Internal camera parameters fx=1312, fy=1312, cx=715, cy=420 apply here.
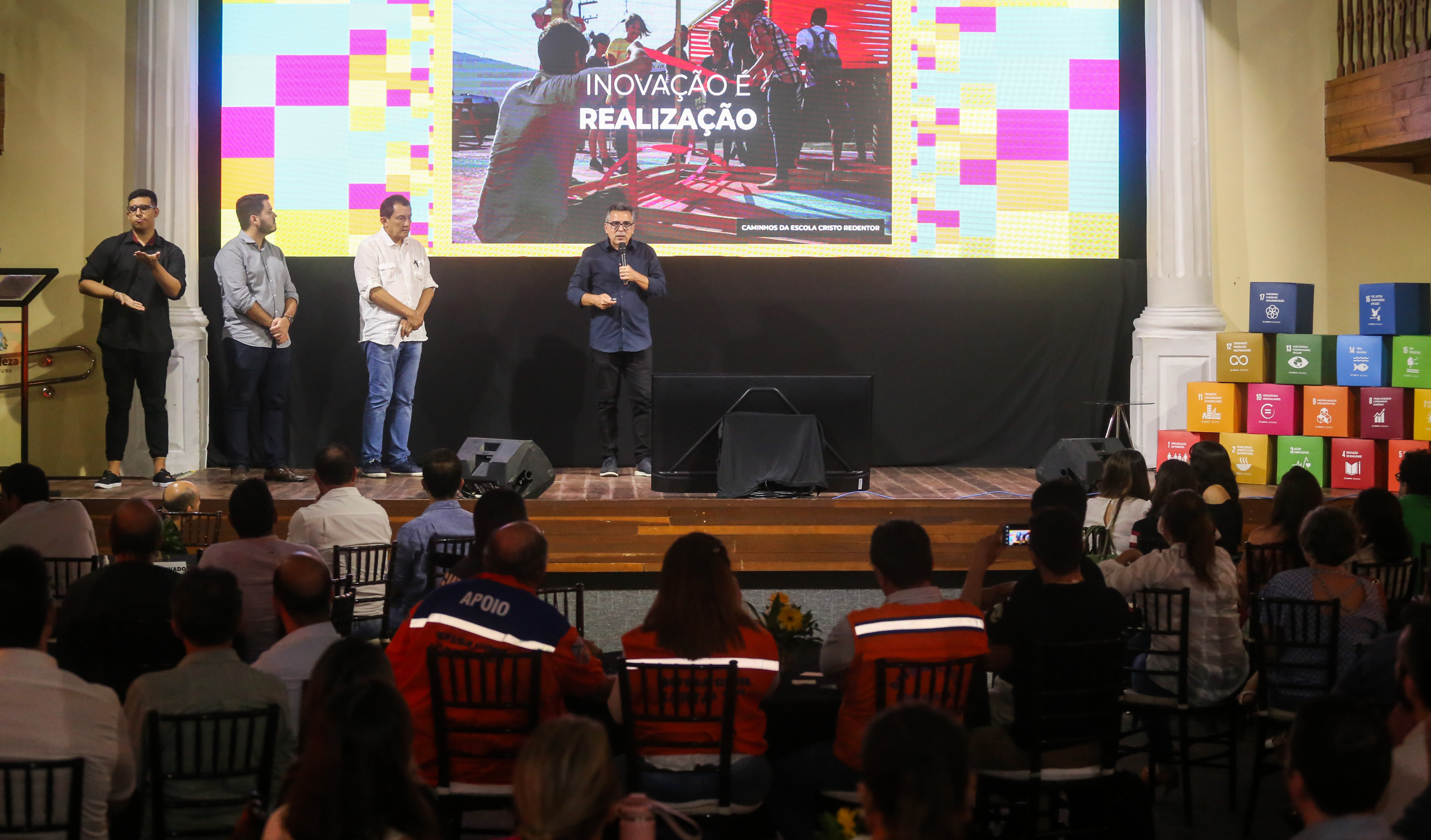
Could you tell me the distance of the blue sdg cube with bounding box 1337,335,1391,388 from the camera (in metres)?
7.34

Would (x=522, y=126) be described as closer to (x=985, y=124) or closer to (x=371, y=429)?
(x=371, y=429)

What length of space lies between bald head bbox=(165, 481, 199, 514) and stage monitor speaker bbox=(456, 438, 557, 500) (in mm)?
1642

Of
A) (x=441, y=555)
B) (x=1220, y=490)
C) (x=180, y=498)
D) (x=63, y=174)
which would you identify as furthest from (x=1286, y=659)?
(x=63, y=174)

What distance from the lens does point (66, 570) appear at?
3.87m

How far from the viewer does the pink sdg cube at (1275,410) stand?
25.0 ft

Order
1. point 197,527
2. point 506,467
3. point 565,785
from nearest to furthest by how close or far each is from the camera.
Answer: point 565,785 < point 197,527 < point 506,467

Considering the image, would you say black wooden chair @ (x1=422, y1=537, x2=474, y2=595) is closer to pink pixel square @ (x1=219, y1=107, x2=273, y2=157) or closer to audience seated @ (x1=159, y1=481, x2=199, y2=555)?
audience seated @ (x1=159, y1=481, x2=199, y2=555)

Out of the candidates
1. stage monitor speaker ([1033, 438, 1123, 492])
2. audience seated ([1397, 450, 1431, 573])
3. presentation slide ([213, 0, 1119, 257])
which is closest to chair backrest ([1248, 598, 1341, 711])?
audience seated ([1397, 450, 1431, 573])

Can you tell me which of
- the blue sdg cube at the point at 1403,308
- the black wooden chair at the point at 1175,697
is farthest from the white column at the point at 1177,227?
the black wooden chair at the point at 1175,697

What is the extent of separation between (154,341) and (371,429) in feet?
4.06

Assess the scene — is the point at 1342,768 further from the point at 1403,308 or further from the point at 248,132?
the point at 248,132

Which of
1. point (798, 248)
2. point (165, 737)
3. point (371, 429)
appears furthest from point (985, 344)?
point (165, 737)

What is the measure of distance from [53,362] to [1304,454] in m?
7.63

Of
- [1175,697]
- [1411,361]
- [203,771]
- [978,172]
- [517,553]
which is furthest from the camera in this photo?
[978,172]
